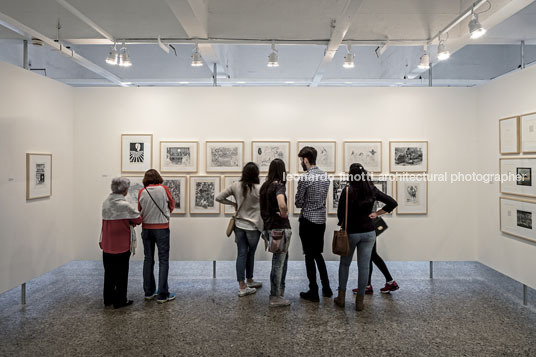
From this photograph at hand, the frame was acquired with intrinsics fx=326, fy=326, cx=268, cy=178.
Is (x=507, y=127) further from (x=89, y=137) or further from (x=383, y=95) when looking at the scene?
(x=89, y=137)

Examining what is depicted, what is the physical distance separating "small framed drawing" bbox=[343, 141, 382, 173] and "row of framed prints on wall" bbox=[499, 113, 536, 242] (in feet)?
5.70

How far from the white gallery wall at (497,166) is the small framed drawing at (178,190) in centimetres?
493

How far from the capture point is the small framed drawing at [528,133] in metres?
4.17

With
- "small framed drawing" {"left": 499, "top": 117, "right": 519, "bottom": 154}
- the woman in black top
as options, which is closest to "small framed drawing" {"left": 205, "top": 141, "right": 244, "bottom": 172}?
the woman in black top

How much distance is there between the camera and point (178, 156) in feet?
18.0

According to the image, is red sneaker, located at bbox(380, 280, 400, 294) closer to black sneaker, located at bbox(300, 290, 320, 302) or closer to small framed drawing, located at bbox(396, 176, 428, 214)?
black sneaker, located at bbox(300, 290, 320, 302)

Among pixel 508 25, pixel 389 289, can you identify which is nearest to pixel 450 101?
pixel 508 25

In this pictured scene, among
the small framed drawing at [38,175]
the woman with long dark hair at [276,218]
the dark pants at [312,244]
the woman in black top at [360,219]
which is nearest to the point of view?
the woman in black top at [360,219]

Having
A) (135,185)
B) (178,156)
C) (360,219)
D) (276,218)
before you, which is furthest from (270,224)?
(135,185)

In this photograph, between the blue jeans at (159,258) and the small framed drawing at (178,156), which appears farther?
the small framed drawing at (178,156)

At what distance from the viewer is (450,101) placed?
5453mm

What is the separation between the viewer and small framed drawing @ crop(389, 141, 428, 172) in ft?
17.9

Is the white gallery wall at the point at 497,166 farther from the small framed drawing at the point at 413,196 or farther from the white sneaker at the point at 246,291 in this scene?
the white sneaker at the point at 246,291

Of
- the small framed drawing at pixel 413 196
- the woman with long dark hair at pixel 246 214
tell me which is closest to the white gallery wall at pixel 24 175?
the woman with long dark hair at pixel 246 214
